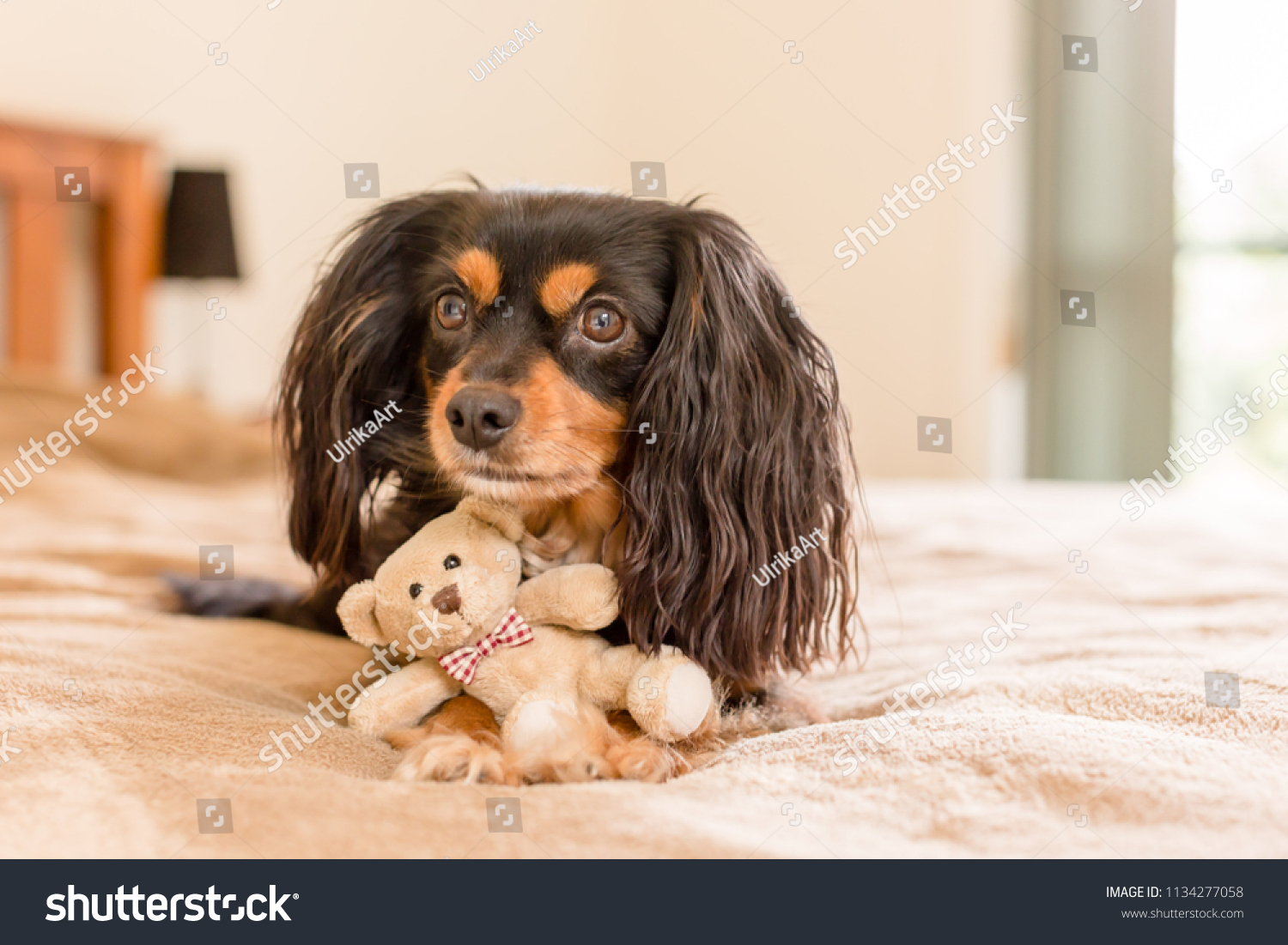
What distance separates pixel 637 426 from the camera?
1521 millimetres

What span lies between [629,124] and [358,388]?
400 centimetres

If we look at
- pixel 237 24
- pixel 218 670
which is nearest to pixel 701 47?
pixel 237 24

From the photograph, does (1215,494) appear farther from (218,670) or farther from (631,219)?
(218,670)

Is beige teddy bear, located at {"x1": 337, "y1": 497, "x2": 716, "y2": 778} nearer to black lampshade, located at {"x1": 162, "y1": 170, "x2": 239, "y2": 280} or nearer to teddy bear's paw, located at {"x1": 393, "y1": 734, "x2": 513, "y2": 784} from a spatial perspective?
teddy bear's paw, located at {"x1": 393, "y1": 734, "x2": 513, "y2": 784}

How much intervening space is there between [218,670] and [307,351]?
52cm

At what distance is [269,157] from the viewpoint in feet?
18.2

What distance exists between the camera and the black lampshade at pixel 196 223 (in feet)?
16.5

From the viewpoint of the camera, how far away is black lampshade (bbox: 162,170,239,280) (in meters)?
5.02

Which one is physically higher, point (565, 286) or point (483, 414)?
point (565, 286)

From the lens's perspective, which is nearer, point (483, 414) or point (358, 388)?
point (483, 414)

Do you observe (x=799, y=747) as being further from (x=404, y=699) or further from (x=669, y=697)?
(x=404, y=699)

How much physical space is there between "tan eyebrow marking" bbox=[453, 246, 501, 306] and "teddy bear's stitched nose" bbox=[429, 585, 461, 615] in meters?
0.46

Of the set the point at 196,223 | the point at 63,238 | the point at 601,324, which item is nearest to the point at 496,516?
the point at 601,324

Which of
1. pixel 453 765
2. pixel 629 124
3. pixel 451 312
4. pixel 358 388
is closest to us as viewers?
pixel 453 765
